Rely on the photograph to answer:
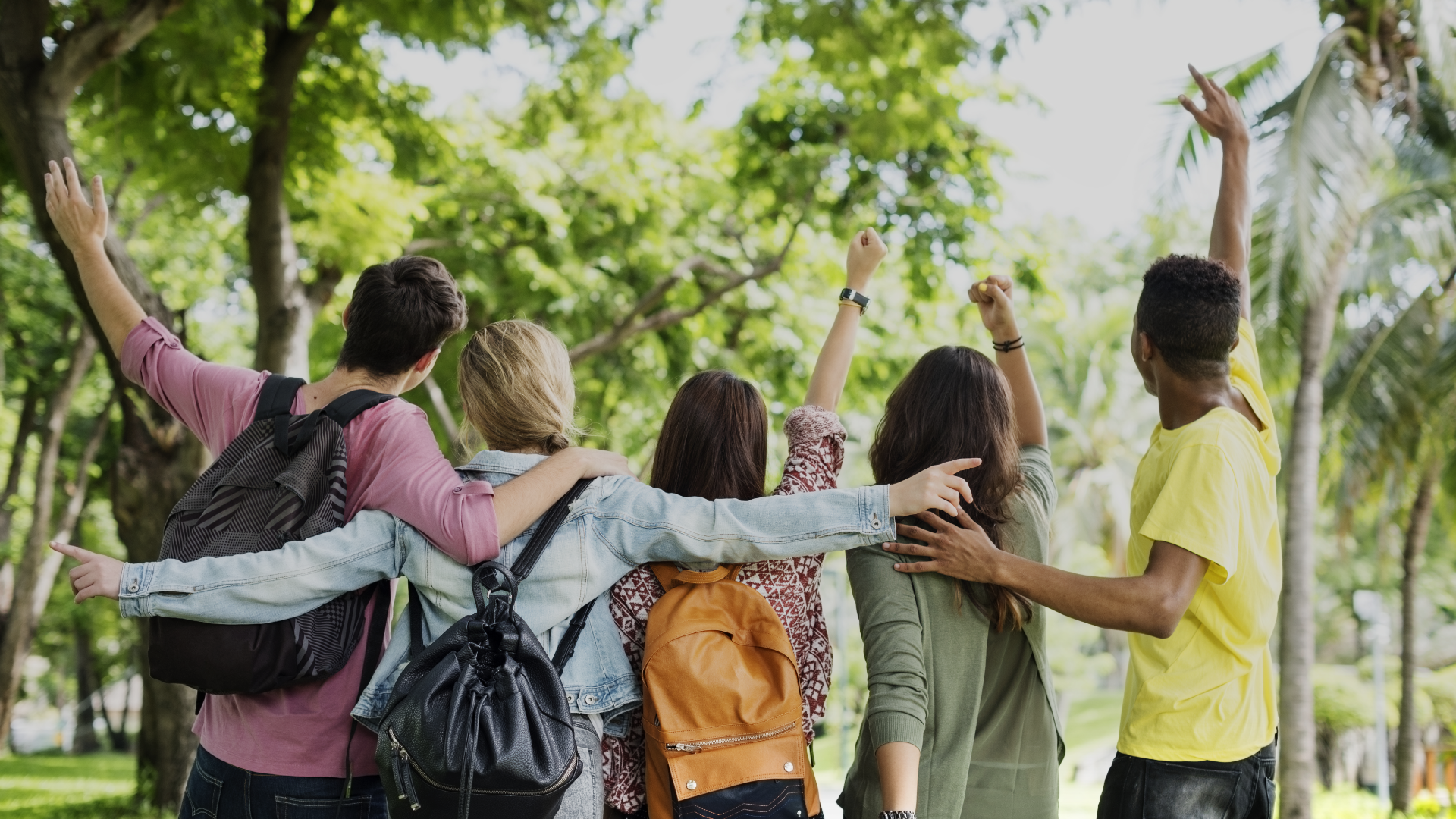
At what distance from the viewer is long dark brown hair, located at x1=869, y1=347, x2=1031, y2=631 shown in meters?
2.43

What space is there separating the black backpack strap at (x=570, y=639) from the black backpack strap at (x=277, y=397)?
764 mm

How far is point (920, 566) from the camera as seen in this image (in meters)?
2.33

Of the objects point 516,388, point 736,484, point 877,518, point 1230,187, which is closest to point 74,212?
point 516,388

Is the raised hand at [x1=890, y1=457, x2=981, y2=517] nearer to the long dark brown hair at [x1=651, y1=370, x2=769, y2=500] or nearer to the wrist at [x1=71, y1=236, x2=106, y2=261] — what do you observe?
the long dark brown hair at [x1=651, y1=370, x2=769, y2=500]

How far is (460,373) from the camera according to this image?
2498mm

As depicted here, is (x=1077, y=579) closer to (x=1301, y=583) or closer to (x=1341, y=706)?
(x=1301, y=583)

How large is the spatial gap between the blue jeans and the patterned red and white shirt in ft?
1.82

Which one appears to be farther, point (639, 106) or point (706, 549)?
point (639, 106)

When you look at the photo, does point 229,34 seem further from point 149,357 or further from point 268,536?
point 268,536

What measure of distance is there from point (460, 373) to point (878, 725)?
3.95 feet

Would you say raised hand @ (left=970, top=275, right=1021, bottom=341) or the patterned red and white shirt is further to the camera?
raised hand @ (left=970, top=275, right=1021, bottom=341)

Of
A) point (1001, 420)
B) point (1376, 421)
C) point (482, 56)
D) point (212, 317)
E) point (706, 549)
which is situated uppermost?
point (212, 317)

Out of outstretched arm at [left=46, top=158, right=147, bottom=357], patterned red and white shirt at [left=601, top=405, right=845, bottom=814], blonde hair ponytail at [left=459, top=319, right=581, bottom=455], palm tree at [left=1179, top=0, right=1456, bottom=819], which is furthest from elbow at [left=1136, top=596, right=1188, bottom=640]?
palm tree at [left=1179, top=0, right=1456, bottom=819]

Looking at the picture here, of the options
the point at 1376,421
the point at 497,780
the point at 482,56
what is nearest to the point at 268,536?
the point at 497,780
